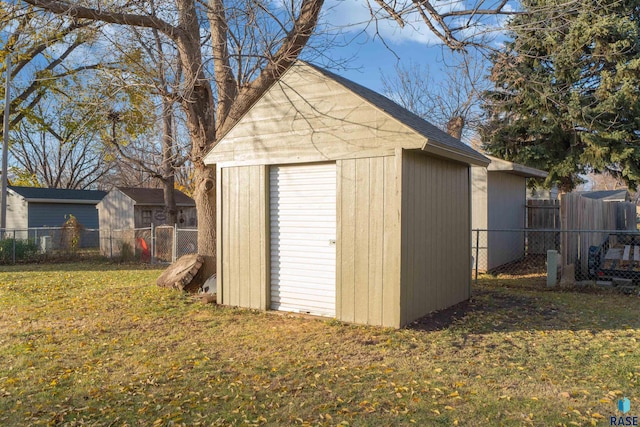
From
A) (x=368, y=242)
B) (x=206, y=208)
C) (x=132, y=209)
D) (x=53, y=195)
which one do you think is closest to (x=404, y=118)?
(x=368, y=242)

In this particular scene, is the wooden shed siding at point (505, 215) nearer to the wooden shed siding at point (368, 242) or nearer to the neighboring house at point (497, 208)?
the neighboring house at point (497, 208)

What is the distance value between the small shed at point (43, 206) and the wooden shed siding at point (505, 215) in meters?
20.2

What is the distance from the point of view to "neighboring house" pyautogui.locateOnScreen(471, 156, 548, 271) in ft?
39.1

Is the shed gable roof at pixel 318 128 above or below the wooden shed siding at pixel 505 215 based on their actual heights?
above

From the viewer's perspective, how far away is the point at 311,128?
6.88 metres

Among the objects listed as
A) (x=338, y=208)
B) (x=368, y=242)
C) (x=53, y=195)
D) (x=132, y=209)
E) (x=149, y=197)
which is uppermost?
(x=53, y=195)

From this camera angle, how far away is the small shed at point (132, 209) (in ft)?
68.3

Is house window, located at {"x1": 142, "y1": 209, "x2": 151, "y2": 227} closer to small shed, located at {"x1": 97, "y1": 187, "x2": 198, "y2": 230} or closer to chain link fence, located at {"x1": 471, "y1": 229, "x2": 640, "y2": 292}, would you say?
small shed, located at {"x1": 97, "y1": 187, "x2": 198, "y2": 230}

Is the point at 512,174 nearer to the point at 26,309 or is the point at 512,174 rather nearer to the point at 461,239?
the point at 461,239

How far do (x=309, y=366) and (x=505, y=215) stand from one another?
9.77m

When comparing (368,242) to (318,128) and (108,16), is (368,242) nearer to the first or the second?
(318,128)

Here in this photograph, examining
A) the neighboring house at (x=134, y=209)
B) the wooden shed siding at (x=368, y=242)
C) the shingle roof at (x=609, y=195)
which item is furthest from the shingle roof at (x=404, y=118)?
the shingle roof at (x=609, y=195)

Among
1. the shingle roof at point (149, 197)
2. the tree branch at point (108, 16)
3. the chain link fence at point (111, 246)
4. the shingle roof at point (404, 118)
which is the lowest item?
the chain link fence at point (111, 246)

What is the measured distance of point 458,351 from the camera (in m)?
5.34
